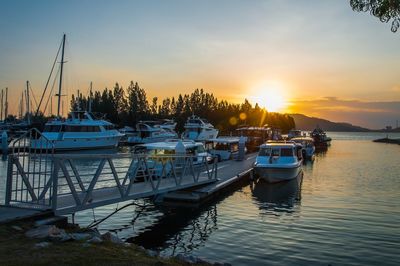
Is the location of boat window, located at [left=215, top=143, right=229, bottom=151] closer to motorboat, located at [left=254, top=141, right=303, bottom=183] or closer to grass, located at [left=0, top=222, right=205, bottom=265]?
motorboat, located at [left=254, top=141, right=303, bottom=183]

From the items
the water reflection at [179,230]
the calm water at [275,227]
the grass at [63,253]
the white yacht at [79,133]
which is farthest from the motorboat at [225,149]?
the grass at [63,253]

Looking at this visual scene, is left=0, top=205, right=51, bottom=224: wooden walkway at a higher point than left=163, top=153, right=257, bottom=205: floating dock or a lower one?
higher

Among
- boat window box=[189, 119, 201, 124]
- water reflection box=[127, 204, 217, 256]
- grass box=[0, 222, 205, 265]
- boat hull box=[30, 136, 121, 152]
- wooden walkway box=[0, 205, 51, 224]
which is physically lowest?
water reflection box=[127, 204, 217, 256]

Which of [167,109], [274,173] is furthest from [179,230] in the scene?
[167,109]

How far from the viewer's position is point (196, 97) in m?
166

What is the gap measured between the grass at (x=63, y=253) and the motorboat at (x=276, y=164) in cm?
2171

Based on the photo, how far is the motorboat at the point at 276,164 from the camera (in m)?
31.0

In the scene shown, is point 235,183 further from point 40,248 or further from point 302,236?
point 40,248

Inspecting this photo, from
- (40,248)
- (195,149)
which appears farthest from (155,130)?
(40,248)

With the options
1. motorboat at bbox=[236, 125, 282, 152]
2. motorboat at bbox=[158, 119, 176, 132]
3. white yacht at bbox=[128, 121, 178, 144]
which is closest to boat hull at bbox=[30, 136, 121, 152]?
white yacht at bbox=[128, 121, 178, 144]

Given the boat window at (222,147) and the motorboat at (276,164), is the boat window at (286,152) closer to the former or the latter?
the motorboat at (276,164)

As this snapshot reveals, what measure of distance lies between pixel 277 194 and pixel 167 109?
466ft

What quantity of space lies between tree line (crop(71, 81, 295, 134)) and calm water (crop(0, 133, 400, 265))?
378 ft

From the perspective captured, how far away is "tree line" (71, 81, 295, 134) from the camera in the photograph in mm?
145750
